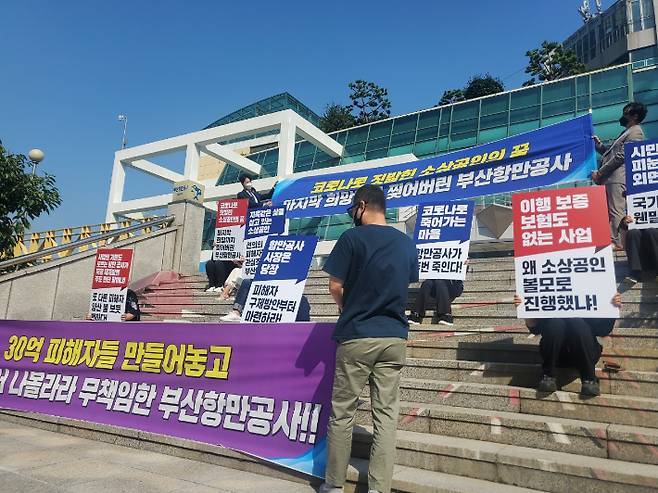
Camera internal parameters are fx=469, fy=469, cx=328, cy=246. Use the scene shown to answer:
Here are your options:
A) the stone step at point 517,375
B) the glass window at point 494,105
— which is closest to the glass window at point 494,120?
the glass window at point 494,105

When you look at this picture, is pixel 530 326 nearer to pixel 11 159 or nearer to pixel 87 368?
pixel 87 368

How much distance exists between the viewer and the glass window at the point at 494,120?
76.7 ft

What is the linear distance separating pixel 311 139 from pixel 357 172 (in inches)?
632

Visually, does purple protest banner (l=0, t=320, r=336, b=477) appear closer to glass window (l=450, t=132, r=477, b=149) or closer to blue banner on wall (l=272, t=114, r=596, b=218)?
blue banner on wall (l=272, t=114, r=596, b=218)

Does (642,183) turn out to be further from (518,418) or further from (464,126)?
(464,126)

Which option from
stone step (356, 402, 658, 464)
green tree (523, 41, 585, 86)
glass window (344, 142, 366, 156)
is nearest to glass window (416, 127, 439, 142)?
glass window (344, 142, 366, 156)

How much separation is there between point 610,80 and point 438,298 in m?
21.3

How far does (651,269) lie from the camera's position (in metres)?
5.25

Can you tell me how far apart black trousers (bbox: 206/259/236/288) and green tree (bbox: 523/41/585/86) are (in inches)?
1349

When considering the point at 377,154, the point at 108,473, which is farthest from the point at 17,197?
the point at 377,154

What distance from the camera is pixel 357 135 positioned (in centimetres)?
2811

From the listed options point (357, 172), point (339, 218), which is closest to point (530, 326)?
point (357, 172)

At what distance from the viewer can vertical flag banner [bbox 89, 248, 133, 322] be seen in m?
7.16

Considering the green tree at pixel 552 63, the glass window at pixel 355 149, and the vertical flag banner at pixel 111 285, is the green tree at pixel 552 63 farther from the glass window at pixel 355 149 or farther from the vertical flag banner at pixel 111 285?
the vertical flag banner at pixel 111 285
